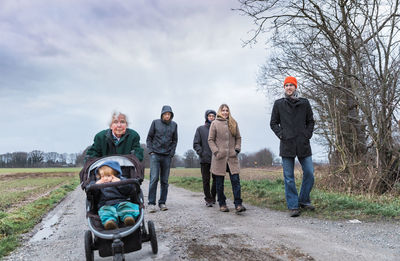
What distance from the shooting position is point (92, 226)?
11.3ft

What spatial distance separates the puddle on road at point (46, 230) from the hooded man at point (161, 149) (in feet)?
6.73

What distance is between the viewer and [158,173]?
7.39 metres

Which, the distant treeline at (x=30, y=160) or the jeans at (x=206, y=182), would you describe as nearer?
the jeans at (x=206, y=182)

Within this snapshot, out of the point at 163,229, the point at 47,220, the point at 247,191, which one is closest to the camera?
the point at 163,229

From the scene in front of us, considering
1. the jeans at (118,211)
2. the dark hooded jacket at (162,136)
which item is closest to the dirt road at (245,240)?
the jeans at (118,211)

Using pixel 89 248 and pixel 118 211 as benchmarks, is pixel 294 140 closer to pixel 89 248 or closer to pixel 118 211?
pixel 118 211

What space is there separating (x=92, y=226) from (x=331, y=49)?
810 cm

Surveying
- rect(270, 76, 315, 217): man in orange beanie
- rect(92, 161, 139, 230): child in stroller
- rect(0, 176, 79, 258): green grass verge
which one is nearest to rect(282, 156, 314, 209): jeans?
rect(270, 76, 315, 217): man in orange beanie

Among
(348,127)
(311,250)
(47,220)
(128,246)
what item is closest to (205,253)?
(128,246)

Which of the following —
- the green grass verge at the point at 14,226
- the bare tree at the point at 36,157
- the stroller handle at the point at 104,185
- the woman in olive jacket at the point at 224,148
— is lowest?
the green grass verge at the point at 14,226

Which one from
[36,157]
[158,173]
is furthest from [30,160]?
[158,173]

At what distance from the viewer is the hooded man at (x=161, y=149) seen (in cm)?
Answer: 734

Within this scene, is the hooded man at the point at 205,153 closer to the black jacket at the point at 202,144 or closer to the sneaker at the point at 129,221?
the black jacket at the point at 202,144

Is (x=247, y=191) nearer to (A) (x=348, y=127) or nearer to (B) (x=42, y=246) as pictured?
(A) (x=348, y=127)
